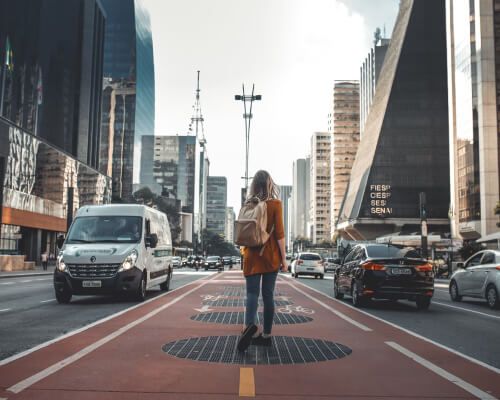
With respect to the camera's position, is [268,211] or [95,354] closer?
[95,354]

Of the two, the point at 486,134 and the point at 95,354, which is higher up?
the point at 486,134

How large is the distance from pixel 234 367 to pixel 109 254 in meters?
7.56

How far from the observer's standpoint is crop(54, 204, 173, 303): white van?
1237 cm

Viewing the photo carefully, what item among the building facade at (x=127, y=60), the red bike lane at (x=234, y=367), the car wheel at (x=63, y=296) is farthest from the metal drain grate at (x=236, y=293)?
the building facade at (x=127, y=60)

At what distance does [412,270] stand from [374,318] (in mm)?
2457

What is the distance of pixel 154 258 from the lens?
14.8 metres

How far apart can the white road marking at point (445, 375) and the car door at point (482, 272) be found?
853 cm

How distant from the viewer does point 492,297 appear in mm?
14078

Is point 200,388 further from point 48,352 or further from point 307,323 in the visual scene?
point 307,323

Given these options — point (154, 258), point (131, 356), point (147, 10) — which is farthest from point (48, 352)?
point (147, 10)

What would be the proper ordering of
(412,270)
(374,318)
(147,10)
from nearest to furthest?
(374,318) → (412,270) → (147,10)

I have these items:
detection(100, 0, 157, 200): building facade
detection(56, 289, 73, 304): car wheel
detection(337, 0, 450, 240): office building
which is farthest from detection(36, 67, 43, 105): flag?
detection(56, 289, 73, 304): car wheel

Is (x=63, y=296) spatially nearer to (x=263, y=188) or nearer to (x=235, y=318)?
(x=235, y=318)

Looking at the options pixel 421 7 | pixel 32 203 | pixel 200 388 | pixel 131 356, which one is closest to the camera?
pixel 200 388
